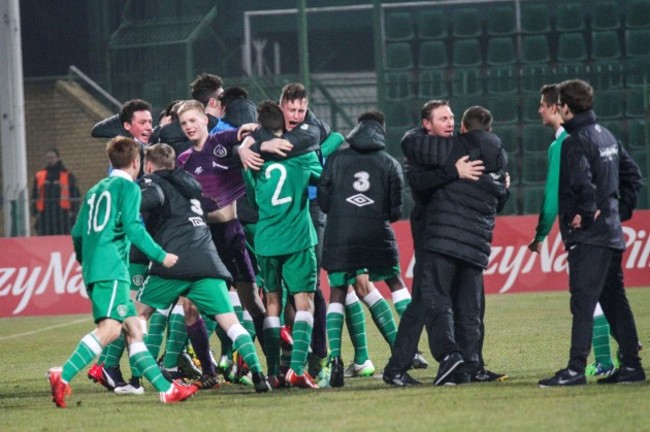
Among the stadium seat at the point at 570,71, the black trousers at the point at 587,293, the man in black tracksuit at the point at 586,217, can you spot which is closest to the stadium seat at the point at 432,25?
the stadium seat at the point at 570,71

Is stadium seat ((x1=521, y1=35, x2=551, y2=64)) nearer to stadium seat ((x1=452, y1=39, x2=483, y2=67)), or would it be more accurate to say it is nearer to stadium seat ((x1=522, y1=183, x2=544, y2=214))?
stadium seat ((x1=452, y1=39, x2=483, y2=67))

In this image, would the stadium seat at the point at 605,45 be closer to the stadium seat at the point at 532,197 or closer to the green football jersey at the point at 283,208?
the stadium seat at the point at 532,197

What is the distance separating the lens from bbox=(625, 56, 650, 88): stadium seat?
2129 cm

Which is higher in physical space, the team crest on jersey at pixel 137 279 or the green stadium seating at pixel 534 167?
the green stadium seating at pixel 534 167

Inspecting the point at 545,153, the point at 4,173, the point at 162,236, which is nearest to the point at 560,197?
the point at 162,236

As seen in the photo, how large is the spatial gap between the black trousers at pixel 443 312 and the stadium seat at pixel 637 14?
15.7 metres

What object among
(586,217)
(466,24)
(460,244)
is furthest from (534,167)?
(586,217)

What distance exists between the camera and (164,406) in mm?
8141

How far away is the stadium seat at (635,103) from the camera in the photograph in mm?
21312

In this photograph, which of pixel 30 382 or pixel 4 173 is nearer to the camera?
pixel 30 382

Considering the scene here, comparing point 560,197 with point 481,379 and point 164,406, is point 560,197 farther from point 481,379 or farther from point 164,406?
point 164,406

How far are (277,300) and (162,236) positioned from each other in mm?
962

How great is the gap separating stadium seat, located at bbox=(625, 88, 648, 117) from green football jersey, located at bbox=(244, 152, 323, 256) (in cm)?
1333

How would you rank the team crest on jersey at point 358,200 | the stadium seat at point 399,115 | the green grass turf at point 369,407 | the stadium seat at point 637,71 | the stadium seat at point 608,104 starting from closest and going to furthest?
the green grass turf at point 369,407
the team crest on jersey at point 358,200
the stadium seat at point 637,71
the stadium seat at point 608,104
the stadium seat at point 399,115
